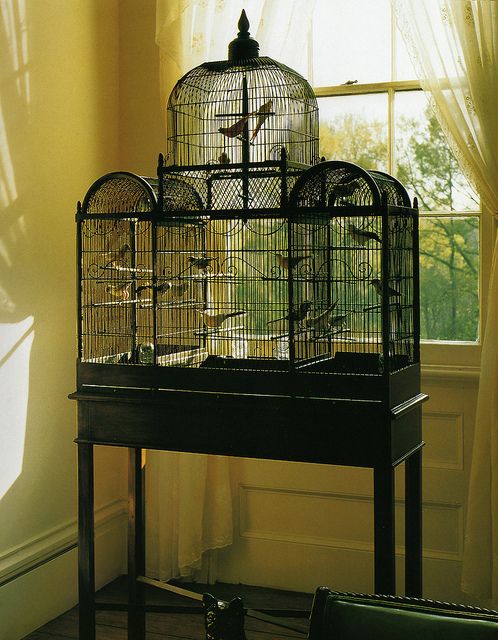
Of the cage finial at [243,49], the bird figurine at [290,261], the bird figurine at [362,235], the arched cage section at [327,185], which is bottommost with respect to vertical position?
the bird figurine at [290,261]

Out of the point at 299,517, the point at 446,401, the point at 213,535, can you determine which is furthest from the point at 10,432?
the point at 446,401

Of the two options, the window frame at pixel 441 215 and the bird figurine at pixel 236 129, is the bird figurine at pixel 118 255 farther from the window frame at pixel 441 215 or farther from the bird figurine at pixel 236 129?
the window frame at pixel 441 215

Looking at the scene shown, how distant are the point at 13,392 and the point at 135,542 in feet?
2.28

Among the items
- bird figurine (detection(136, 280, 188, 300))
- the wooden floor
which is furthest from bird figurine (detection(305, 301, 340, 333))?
the wooden floor

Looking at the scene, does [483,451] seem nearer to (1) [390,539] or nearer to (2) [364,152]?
(1) [390,539]

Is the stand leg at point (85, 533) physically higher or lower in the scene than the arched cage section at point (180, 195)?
lower

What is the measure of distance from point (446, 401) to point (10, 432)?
1.65 m

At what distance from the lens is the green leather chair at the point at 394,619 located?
57.9 inches

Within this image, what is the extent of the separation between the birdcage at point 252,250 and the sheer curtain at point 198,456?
356 mm

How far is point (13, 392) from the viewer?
3127 millimetres

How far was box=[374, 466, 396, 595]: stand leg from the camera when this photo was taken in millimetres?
2469

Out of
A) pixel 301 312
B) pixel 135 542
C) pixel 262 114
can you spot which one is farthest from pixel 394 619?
pixel 262 114

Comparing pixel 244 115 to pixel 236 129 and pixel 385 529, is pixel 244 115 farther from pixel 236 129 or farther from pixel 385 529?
pixel 385 529

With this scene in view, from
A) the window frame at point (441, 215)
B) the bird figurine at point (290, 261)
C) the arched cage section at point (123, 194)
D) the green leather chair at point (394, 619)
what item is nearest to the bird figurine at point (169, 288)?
the arched cage section at point (123, 194)
